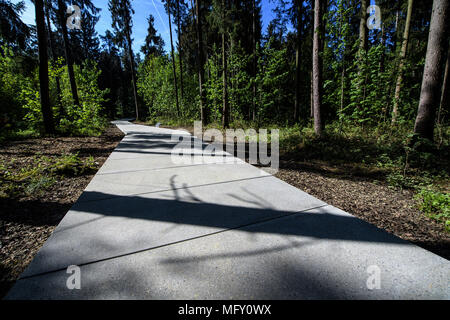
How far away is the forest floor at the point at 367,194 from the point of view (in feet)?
7.24

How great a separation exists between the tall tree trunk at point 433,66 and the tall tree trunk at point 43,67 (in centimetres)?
1230

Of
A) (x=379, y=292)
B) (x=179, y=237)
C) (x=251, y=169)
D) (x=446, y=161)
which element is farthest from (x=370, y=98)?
(x=179, y=237)

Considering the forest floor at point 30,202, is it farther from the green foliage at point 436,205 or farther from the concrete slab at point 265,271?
the green foliage at point 436,205

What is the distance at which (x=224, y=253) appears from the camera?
182cm

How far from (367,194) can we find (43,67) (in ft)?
37.5

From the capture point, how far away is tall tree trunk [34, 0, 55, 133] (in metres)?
7.56

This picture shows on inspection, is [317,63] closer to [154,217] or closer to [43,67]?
[154,217]

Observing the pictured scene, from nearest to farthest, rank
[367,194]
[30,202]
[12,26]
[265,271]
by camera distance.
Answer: [265,271]
[30,202]
[367,194]
[12,26]

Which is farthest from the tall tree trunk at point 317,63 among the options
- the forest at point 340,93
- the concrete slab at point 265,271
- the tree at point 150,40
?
the tree at point 150,40

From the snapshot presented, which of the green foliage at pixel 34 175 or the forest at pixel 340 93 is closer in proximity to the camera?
the green foliage at pixel 34 175

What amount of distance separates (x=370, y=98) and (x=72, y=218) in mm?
9119

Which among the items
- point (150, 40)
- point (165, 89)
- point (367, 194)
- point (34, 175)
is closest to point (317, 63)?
point (367, 194)

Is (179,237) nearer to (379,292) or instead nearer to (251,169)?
(379,292)

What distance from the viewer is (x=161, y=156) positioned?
5.51 m
